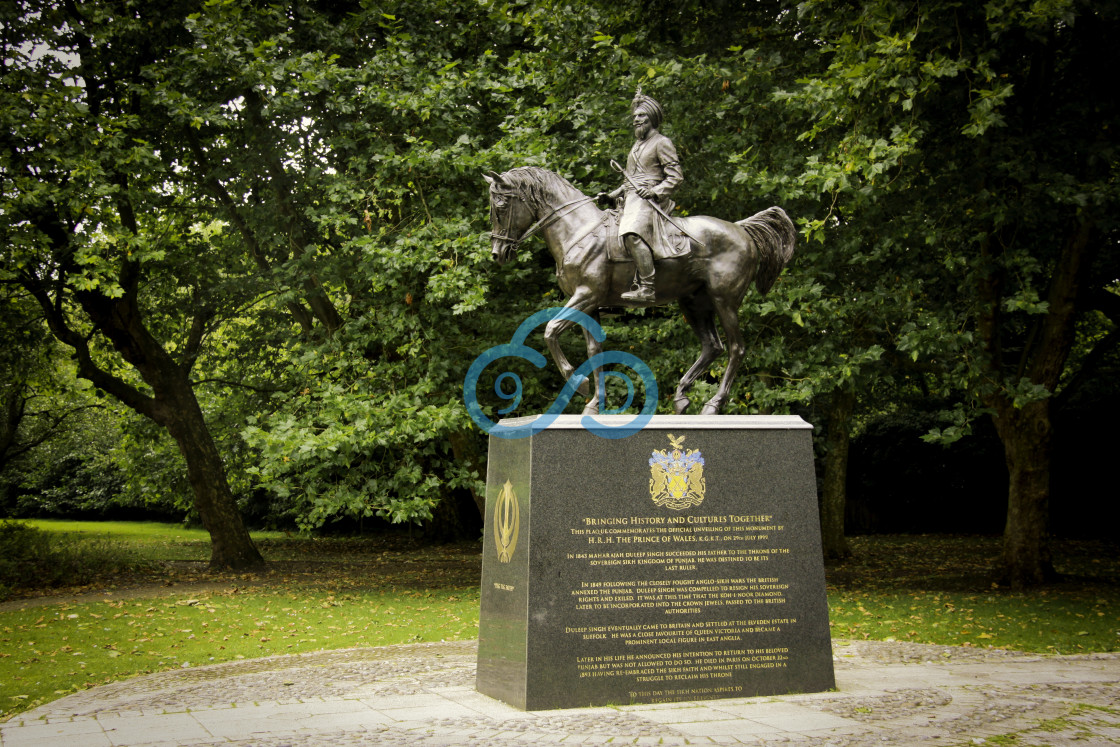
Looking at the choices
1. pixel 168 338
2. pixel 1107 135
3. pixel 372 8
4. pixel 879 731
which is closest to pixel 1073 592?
pixel 1107 135

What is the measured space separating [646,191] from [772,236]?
1.38 meters

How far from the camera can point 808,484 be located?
7602mm

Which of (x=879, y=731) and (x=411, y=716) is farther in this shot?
(x=411, y=716)

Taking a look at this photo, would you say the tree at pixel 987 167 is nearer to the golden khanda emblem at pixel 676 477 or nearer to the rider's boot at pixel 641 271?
the rider's boot at pixel 641 271

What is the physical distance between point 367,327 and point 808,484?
346 inches

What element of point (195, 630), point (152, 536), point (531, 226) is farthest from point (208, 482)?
point (152, 536)

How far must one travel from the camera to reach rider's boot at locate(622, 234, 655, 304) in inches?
307

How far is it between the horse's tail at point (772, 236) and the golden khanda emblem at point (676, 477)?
6.88 ft

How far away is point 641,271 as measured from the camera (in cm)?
786

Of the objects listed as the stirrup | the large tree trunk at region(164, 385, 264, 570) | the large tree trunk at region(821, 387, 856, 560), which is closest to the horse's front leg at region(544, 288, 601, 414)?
the stirrup

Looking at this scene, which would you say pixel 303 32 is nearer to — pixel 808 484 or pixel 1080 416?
pixel 808 484

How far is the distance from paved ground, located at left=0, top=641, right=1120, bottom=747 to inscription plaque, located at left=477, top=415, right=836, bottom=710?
25 cm

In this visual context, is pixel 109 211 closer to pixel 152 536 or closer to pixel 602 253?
pixel 602 253

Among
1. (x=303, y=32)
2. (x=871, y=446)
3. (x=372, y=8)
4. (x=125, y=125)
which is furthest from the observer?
(x=871, y=446)
